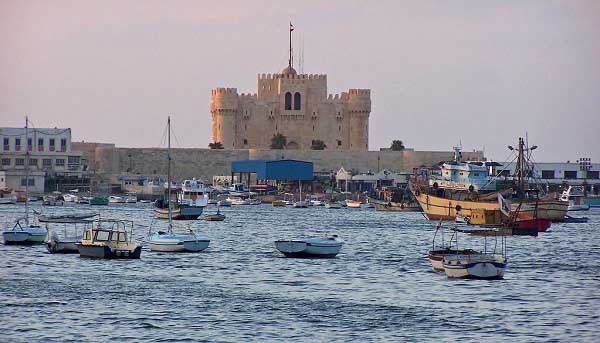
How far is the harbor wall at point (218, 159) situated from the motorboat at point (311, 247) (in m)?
77.1

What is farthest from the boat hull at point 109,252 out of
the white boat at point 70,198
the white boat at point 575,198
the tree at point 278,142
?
the tree at point 278,142

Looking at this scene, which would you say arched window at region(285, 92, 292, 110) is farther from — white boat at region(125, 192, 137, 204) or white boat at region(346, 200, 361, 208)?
white boat at region(346, 200, 361, 208)

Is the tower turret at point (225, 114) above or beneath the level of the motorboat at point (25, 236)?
above

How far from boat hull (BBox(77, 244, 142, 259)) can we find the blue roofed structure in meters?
73.6

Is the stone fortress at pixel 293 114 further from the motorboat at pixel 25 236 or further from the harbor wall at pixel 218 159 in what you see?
the motorboat at pixel 25 236

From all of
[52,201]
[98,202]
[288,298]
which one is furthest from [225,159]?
[288,298]

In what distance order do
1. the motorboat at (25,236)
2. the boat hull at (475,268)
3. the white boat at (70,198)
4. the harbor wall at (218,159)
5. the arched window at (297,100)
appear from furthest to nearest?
the arched window at (297,100)
the harbor wall at (218,159)
the white boat at (70,198)
the motorboat at (25,236)
the boat hull at (475,268)

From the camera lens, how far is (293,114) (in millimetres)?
129375

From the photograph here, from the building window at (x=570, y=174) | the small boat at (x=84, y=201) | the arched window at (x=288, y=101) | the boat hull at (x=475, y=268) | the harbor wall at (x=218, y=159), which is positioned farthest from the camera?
the arched window at (x=288, y=101)

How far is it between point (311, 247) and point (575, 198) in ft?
226

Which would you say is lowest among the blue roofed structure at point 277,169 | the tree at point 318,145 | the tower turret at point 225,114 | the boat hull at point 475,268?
the boat hull at point 475,268

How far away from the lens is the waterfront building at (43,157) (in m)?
120

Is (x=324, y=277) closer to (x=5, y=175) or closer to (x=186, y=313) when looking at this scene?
(x=186, y=313)

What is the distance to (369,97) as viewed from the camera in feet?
425
